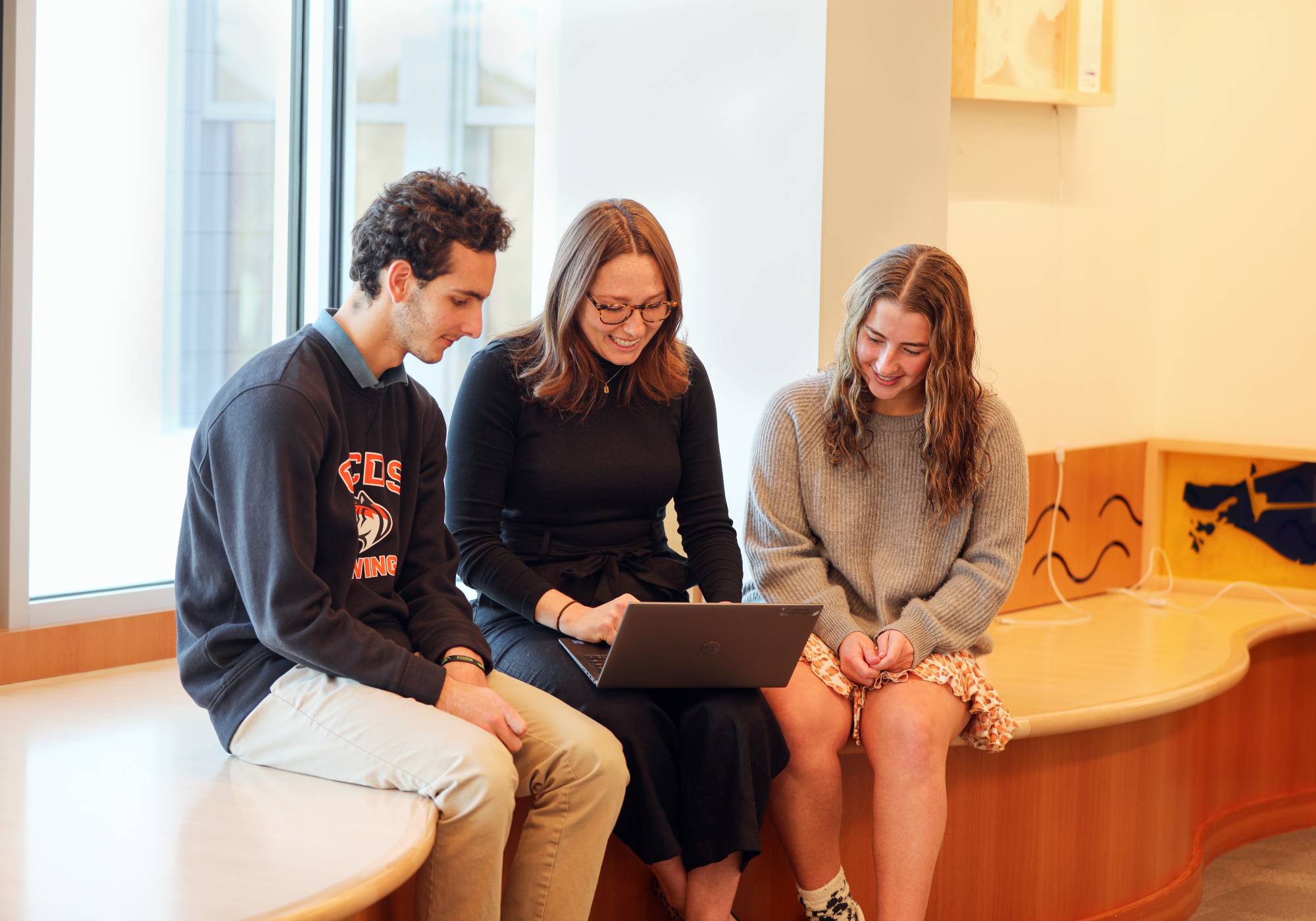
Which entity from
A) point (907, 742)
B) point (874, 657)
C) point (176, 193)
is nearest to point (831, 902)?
point (907, 742)

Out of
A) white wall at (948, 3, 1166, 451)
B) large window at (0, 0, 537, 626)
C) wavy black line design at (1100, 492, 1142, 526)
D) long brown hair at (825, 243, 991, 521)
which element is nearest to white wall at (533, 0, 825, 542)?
large window at (0, 0, 537, 626)

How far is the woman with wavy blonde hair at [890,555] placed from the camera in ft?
6.66

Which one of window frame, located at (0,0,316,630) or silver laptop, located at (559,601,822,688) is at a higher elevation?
window frame, located at (0,0,316,630)

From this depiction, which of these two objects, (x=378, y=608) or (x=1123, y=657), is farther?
(x=1123, y=657)

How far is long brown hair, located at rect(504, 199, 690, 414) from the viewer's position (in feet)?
6.92

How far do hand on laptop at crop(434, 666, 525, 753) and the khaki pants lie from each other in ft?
0.11

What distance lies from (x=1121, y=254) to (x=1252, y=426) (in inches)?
20.9

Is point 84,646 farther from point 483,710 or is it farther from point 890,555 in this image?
point 890,555

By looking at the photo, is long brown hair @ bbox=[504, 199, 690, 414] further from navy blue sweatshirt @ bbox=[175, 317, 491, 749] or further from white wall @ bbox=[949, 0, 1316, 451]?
white wall @ bbox=[949, 0, 1316, 451]

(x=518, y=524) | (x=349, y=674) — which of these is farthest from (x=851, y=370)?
(x=349, y=674)

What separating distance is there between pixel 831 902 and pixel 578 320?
97cm

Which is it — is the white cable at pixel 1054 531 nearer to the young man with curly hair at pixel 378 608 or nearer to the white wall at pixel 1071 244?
the white wall at pixel 1071 244

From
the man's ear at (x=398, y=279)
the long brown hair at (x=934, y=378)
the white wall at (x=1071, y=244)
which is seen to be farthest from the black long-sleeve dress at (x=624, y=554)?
the white wall at (x=1071, y=244)

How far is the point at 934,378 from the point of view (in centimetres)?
214
